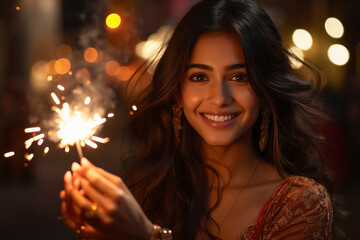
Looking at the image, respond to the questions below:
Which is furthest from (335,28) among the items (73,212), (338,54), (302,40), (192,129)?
(73,212)

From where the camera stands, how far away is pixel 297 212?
8.49ft

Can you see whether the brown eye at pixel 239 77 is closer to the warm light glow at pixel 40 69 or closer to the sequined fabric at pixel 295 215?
the sequined fabric at pixel 295 215

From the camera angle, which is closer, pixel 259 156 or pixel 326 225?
pixel 326 225

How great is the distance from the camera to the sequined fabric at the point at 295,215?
8.37 ft

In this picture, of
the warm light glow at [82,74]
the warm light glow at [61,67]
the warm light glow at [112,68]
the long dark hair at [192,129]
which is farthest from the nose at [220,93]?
the warm light glow at [112,68]

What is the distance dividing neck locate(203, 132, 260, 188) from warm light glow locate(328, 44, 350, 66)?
21.2 ft

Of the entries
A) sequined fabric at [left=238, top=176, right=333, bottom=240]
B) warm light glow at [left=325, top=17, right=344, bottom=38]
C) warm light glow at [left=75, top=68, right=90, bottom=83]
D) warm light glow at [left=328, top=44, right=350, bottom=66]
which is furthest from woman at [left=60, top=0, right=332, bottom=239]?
warm light glow at [left=325, top=17, right=344, bottom=38]

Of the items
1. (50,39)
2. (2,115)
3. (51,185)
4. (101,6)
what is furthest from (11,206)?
(50,39)

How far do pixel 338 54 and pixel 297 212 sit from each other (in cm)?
675

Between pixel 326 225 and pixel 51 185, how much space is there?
23.1 ft

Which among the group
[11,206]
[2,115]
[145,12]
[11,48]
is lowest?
[11,206]

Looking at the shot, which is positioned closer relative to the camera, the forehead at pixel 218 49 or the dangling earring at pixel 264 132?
the forehead at pixel 218 49

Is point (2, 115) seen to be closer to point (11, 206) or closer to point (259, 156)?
point (11, 206)

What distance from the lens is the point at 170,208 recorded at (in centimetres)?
287
